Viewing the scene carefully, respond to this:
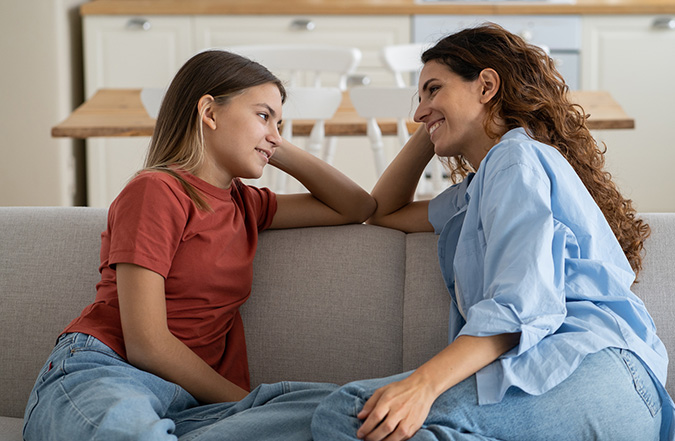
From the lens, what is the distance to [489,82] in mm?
1467

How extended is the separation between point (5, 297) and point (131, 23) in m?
2.87

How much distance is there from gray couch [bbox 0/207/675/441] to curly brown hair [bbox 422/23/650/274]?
0.18 meters

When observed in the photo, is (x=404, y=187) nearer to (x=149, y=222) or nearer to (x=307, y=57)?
(x=149, y=222)

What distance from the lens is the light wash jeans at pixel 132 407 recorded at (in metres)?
1.16

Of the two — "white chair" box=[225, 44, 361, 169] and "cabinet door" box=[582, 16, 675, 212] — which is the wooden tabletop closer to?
"white chair" box=[225, 44, 361, 169]

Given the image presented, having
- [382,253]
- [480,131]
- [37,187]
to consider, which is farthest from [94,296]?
[37,187]

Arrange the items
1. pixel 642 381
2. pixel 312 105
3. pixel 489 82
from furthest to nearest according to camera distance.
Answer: pixel 312 105 < pixel 489 82 < pixel 642 381

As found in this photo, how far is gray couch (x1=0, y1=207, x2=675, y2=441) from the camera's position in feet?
5.15

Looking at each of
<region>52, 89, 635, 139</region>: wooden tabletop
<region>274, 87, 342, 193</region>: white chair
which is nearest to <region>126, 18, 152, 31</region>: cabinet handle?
<region>52, 89, 635, 139</region>: wooden tabletop

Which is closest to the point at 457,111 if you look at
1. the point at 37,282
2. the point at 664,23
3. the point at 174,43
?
the point at 37,282

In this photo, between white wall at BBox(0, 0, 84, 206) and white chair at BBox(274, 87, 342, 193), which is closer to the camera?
white chair at BBox(274, 87, 342, 193)

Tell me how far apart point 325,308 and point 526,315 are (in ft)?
1.83

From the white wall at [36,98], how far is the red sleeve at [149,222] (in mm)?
2913

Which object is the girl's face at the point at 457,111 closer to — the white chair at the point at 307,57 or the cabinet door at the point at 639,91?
the white chair at the point at 307,57
